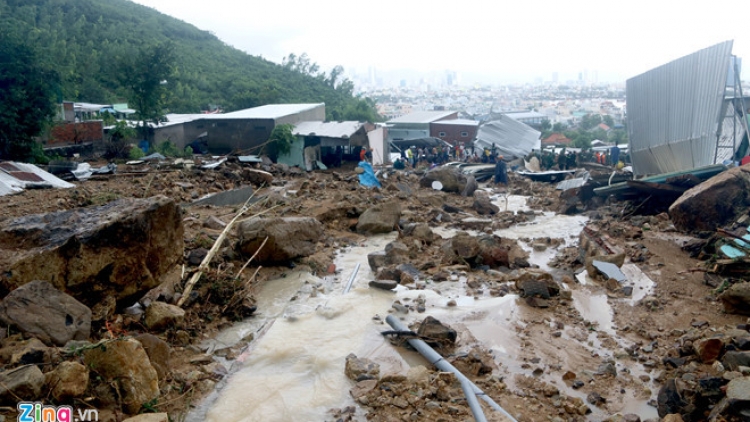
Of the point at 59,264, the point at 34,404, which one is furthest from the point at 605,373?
the point at 59,264

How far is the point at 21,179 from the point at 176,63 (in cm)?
3097

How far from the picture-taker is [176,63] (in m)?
38.1

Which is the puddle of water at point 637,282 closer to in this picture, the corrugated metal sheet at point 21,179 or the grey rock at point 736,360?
the grey rock at point 736,360

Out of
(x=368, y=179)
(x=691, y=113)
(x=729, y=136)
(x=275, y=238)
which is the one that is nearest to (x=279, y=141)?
(x=368, y=179)

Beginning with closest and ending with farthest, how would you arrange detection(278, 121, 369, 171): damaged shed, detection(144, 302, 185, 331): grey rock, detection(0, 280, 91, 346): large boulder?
1. detection(0, 280, 91, 346): large boulder
2. detection(144, 302, 185, 331): grey rock
3. detection(278, 121, 369, 171): damaged shed

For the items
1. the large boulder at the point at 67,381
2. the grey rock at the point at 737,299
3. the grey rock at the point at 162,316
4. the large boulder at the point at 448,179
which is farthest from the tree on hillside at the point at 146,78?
the grey rock at the point at 737,299

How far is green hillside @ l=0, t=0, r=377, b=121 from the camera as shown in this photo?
30344 mm

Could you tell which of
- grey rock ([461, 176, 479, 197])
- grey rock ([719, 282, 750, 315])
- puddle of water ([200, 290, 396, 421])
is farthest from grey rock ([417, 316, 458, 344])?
grey rock ([461, 176, 479, 197])

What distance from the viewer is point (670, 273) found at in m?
→ 7.67

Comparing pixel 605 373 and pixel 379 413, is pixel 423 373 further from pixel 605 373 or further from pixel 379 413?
pixel 605 373

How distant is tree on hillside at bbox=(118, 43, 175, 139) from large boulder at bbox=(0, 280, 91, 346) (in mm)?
16533

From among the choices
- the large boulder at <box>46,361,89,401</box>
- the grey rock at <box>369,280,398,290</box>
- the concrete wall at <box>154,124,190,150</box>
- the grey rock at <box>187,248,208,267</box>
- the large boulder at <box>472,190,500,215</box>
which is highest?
the concrete wall at <box>154,124,190,150</box>

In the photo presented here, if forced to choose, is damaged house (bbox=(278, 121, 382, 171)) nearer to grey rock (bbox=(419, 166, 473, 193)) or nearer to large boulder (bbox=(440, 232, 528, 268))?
grey rock (bbox=(419, 166, 473, 193))

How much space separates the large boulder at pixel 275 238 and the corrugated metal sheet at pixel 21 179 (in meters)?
4.58
